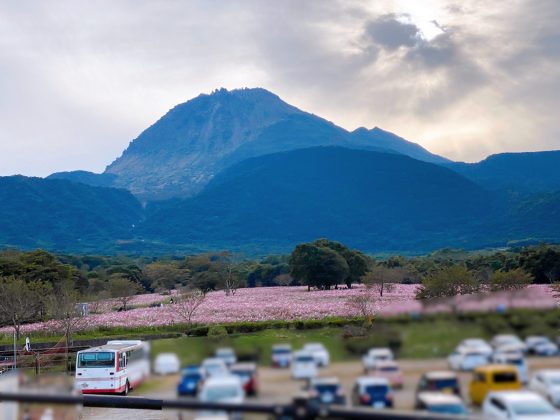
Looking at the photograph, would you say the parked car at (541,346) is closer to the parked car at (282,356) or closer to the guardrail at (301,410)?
the guardrail at (301,410)

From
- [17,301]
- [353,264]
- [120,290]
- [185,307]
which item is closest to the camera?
[17,301]

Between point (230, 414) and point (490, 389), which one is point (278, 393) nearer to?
point (230, 414)

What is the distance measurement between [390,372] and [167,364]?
629mm

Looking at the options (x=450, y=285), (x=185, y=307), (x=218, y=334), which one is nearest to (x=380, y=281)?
(x=185, y=307)

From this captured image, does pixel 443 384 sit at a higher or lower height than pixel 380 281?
higher

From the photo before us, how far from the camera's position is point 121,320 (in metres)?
32.7

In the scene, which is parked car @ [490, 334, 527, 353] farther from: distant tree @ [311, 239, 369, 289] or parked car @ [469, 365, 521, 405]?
distant tree @ [311, 239, 369, 289]

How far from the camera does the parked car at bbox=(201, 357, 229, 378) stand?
1.60 metres

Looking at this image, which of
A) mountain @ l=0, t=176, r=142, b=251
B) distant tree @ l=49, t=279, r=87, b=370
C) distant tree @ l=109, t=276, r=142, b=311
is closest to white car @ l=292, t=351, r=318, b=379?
distant tree @ l=49, t=279, r=87, b=370

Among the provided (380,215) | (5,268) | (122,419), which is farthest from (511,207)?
(122,419)

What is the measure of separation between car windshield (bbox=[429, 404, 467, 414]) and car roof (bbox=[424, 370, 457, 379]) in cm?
8

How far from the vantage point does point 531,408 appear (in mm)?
1321

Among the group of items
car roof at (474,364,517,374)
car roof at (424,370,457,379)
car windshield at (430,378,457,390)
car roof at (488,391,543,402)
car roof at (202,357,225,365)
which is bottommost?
car roof at (488,391,543,402)

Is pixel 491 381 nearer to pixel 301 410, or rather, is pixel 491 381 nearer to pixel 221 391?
pixel 301 410
